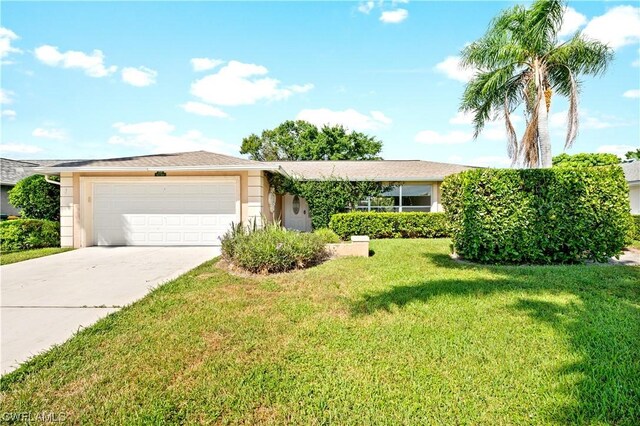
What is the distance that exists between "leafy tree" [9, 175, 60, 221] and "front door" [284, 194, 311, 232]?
31.2 ft

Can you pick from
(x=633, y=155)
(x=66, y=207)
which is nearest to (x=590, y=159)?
(x=633, y=155)

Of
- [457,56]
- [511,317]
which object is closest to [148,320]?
[511,317]

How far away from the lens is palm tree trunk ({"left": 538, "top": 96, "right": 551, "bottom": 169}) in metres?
11.3

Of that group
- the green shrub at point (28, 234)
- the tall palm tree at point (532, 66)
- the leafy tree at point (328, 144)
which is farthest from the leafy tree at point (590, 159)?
the green shrub at point (28, 234)

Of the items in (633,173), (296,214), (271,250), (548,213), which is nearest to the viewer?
(271,250)

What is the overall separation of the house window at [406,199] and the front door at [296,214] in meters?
3.22

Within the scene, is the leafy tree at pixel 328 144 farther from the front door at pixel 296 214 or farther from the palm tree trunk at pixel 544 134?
the palm tree trunk at pixel 544 134

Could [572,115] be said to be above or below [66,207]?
above

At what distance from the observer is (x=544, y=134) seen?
11.4 metres

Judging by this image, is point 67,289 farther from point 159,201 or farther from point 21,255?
point 159,201

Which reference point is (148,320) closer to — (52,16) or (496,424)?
(496,424)

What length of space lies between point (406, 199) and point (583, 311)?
11.2 metres

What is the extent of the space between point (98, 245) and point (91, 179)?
240 centimetres

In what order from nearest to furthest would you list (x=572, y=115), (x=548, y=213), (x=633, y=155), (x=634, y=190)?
(x=548, y=213)
(x=572, y=115)
(x=634, y=190)
(x=633, y=155)
